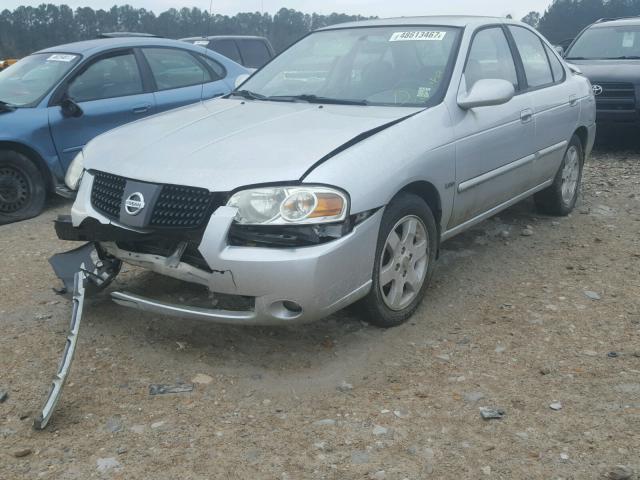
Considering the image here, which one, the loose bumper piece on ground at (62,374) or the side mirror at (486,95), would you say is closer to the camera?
the loose bumper piece on ground at (62,374)

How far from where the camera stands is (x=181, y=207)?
3.29 metres

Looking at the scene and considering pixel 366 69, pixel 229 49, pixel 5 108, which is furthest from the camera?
pixel 229 49

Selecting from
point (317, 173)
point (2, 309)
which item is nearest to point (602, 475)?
point (317, 173)

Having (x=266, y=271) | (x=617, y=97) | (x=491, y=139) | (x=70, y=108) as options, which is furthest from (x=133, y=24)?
(x=266, y=271)

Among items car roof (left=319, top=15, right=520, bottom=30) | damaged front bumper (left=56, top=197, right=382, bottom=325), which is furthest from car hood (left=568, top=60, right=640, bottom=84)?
damaged front bumper (left=56, top=197, right=382, bottom=325)

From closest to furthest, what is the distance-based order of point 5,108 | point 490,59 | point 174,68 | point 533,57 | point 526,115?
point 490,59 → point 526,115 → point 533,57 → point 5,108 → point 174,68

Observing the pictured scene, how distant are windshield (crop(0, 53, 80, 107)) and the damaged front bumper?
12.0ft

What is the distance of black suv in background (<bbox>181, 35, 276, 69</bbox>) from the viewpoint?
12117mm

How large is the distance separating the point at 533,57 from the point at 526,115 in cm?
76

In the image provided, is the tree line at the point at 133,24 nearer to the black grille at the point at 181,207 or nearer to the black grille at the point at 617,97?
the black grille at the point at 181,207

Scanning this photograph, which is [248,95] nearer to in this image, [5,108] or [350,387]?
[350,387]

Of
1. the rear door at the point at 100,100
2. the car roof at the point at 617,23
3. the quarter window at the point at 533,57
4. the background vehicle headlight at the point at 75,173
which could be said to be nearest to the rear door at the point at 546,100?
the quarter window at the point at 533,57

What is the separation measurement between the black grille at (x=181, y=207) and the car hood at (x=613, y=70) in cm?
720

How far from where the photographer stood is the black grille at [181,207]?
3250 mm
